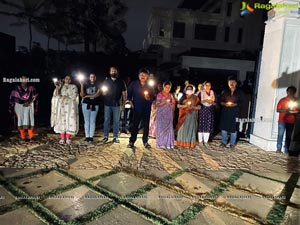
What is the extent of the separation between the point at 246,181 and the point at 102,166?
2.46 metres

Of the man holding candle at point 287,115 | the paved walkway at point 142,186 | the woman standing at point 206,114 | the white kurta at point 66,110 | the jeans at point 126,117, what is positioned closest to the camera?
the paved walkway at point 142,186

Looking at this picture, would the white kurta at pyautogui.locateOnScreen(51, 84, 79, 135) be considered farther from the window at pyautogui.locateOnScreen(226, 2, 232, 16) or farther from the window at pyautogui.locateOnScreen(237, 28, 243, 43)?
the window at pyautogui.locateOnScreen(237, 28, 243, 43)

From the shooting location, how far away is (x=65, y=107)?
558 centimetres

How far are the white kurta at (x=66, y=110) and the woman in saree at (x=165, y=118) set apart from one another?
1.89 meters

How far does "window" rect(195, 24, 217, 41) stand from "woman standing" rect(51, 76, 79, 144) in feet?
80.5

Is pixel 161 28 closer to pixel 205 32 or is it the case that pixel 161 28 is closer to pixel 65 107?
pixel 205 32

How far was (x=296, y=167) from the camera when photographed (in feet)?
16.4

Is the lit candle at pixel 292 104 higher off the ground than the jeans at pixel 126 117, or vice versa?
the lit candle at pixel 292 104

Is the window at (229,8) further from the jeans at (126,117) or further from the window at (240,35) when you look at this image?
the jeans at (126,117)

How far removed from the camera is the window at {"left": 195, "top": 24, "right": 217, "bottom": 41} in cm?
2766

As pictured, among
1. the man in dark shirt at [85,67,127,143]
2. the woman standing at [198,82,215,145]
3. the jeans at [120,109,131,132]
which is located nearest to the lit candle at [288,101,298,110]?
the woman standing at [198,82,215,145]

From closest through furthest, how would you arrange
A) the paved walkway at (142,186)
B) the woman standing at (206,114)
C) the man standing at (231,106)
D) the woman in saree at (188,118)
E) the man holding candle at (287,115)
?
the paved walkway at (142,186)
the man holding candle at (287,115)
the woman in saree at (188,118)
the man standing at (231,106)
the woman standing at (206,114)

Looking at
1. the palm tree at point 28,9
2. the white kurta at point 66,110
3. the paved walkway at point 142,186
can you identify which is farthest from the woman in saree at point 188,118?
the palm tree at point 28,9

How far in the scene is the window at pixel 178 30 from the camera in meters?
27.2
